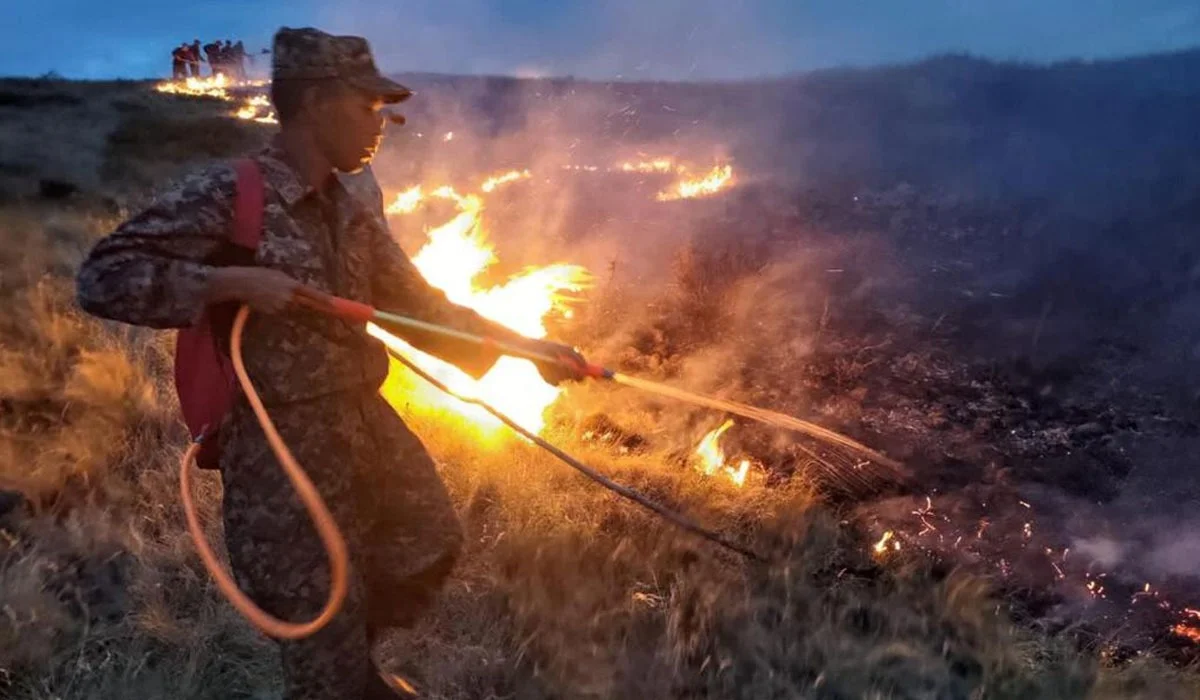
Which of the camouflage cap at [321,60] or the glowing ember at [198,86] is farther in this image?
the glowing ember at [198,86]

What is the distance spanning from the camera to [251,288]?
7.87 ft

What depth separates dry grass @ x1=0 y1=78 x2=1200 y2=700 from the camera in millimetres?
3820

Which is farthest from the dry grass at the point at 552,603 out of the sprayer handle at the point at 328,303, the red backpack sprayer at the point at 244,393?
Result: the sprayer handle at the point at 328,303

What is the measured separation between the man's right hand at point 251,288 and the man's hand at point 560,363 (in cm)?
91

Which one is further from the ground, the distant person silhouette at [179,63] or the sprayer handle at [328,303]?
the distant person silhouette at [179,63]

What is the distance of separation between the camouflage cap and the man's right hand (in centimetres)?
62

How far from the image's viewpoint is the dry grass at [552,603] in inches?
150

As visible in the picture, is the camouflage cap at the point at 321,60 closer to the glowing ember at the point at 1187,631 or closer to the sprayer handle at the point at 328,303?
the sprayer handle at the point at 328,303

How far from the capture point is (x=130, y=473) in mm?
5547

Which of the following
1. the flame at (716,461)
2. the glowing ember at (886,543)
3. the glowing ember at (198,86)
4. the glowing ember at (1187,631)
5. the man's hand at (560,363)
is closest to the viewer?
the man's hand at (560,363)

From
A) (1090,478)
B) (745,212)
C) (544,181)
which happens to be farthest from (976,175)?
(1090,478)

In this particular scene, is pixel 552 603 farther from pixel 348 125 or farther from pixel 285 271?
pixel 348 125

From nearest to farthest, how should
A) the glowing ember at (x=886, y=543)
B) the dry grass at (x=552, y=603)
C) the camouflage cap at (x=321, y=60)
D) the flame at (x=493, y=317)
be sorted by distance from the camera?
the camouflage cap at (x=321, y=60), the dry grass at (x=552, y=603), the glowing ember at (x=886, y=543), the flame at (x=493, y=317)

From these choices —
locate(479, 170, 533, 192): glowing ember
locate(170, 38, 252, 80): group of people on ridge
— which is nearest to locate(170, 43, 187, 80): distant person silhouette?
locate(170, 38, 252, 80): group of people on ridge
